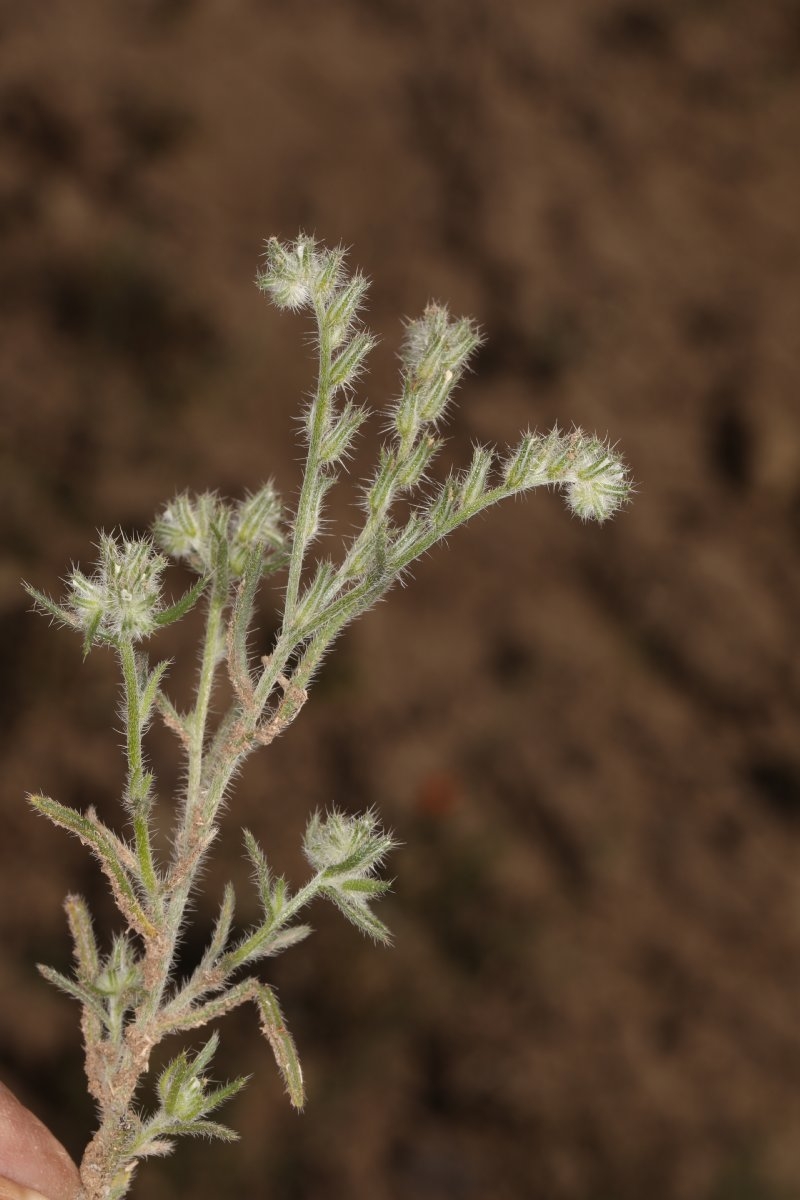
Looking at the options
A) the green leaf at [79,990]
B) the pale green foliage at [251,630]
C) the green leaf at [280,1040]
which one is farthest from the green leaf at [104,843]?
the green leaf at [280,1040]

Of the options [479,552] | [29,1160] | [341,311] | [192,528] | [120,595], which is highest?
[479,552]

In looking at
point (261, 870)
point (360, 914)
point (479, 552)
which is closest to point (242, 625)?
point (261, 870)

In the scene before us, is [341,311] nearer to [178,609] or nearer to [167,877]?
[178,609]

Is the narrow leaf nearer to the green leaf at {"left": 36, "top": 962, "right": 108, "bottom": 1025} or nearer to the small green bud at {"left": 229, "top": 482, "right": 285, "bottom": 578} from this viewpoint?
the green leaf at {"left": 36, "top": 962, "right": 108, "bottom": 1025}

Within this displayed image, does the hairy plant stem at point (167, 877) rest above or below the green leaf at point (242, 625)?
A: below

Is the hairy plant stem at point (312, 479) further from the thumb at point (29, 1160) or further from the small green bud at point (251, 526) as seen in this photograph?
the thumb at point (29, 1160)

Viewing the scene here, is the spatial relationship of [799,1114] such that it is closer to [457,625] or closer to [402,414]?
[457,625]

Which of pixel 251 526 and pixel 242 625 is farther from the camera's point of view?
pixel 251 526
